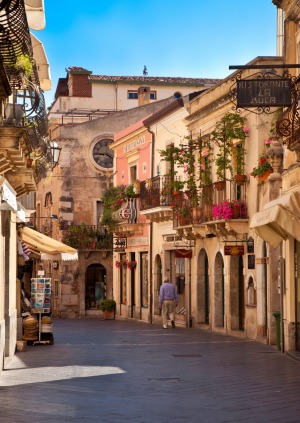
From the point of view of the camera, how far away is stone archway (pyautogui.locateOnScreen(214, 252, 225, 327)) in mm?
30406

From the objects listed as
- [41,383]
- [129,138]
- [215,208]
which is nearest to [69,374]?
[41,383]

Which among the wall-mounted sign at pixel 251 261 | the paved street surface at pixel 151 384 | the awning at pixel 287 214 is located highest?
the awning at pixel 287 214

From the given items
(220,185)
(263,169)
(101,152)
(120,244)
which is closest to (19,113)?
(263,169)

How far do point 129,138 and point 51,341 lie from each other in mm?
19158

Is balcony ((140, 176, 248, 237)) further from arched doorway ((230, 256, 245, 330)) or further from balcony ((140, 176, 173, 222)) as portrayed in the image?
arched doorway ((230, 256, 245, 330))

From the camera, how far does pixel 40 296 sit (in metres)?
23.5

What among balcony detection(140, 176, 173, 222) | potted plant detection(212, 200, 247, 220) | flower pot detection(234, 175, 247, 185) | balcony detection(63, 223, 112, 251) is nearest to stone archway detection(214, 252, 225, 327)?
potted plant detection(212, 200, 247, 220)

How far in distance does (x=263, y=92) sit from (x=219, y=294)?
15694mm

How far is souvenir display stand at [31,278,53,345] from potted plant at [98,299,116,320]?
20168 mm

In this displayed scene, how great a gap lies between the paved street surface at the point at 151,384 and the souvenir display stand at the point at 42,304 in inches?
18.0

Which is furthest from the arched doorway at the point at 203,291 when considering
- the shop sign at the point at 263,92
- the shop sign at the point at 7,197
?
the shop sign at the point at 263,92

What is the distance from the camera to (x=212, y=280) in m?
30.7

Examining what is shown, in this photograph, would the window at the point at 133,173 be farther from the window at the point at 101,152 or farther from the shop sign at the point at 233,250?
the shop sign at the point at 233,250

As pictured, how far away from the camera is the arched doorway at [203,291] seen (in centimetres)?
3241
